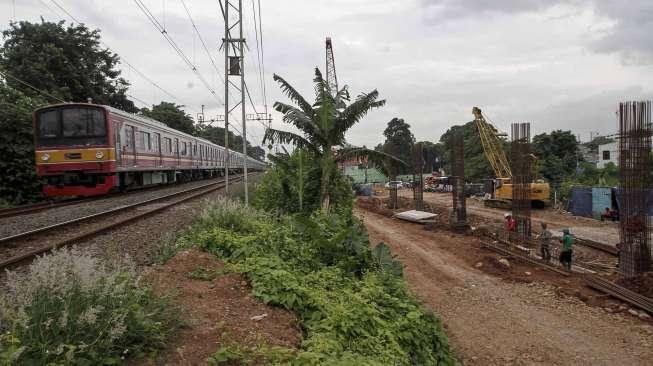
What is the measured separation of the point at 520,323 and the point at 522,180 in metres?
8.12

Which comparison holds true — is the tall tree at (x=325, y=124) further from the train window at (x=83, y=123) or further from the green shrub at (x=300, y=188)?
the train window at (x=83, y=123)

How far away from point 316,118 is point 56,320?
9.79 metres

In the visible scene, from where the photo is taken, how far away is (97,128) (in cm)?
1452

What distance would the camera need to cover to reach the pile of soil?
1015 centimetres

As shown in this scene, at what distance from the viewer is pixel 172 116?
50.8 metres

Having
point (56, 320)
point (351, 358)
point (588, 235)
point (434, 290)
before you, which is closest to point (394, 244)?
point (434, 290)

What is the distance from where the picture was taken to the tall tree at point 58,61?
962 inches

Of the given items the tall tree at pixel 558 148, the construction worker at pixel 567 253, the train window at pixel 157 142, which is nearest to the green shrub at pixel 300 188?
the construction worker at pixel 567 253

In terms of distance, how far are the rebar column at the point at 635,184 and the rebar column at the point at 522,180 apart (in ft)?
16.3

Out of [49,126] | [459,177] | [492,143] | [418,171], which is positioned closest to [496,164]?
[492,143]

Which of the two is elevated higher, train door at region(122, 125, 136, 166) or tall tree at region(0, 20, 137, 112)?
tall tree at region(0, 20, 137, 112)

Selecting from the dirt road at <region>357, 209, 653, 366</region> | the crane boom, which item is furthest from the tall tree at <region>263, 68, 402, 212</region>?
the crane boom

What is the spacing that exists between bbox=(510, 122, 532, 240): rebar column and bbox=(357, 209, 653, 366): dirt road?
10.5 feet

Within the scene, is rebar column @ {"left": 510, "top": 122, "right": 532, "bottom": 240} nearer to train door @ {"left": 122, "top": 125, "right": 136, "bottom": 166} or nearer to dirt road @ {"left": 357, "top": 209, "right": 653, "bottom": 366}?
dirt road @ {"left": 357, "top": 209, "right": 653, "bottom": 366}
